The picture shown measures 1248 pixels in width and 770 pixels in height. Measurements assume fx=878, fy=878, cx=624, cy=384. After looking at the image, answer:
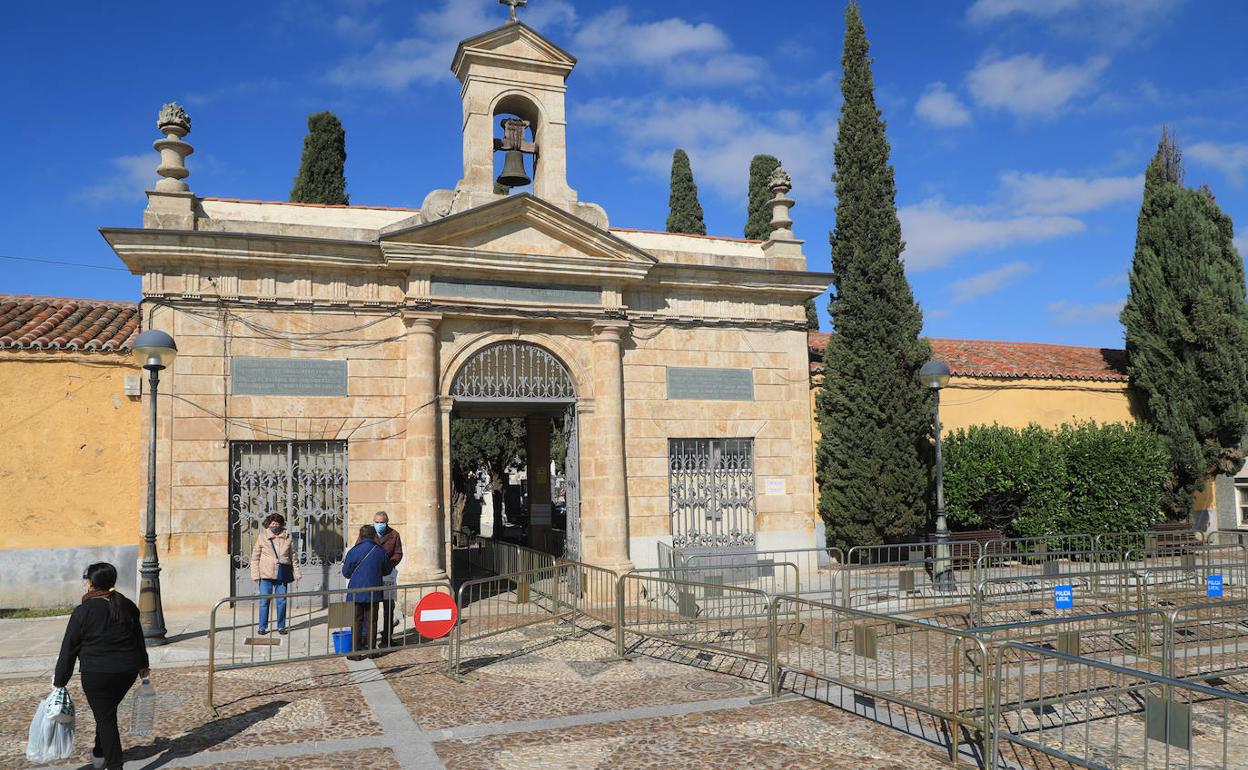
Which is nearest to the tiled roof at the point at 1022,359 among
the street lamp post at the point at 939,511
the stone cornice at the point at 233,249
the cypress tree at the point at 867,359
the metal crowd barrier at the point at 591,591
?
the cypress tree at the point at 867,359

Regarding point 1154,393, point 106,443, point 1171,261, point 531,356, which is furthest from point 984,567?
point 106,443

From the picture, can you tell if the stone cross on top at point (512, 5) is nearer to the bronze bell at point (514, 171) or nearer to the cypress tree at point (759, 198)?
the bronze bell at point (514, 171)

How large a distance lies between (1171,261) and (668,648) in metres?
15.6

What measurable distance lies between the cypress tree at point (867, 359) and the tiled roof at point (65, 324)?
1144cm

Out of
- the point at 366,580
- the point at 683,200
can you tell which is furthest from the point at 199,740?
the point at 683,200

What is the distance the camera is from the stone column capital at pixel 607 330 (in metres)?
13.9

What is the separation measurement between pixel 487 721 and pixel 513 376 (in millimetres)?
7026

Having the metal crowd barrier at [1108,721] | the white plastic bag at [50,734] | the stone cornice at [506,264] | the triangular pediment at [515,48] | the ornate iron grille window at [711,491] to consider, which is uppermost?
the triangular pediment at [515,48]

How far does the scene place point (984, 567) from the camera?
43.0 ft

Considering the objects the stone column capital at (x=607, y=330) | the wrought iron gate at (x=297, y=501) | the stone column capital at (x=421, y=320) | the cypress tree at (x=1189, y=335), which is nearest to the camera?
the wrought iron gate at (x=297, y=501)

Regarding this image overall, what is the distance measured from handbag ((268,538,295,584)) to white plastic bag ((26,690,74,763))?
5251mm

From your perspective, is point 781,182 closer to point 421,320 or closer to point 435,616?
point 421,320

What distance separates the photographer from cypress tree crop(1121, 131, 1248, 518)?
18469mm

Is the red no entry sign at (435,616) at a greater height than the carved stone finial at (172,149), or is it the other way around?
the carved stone finial at (172,149)
